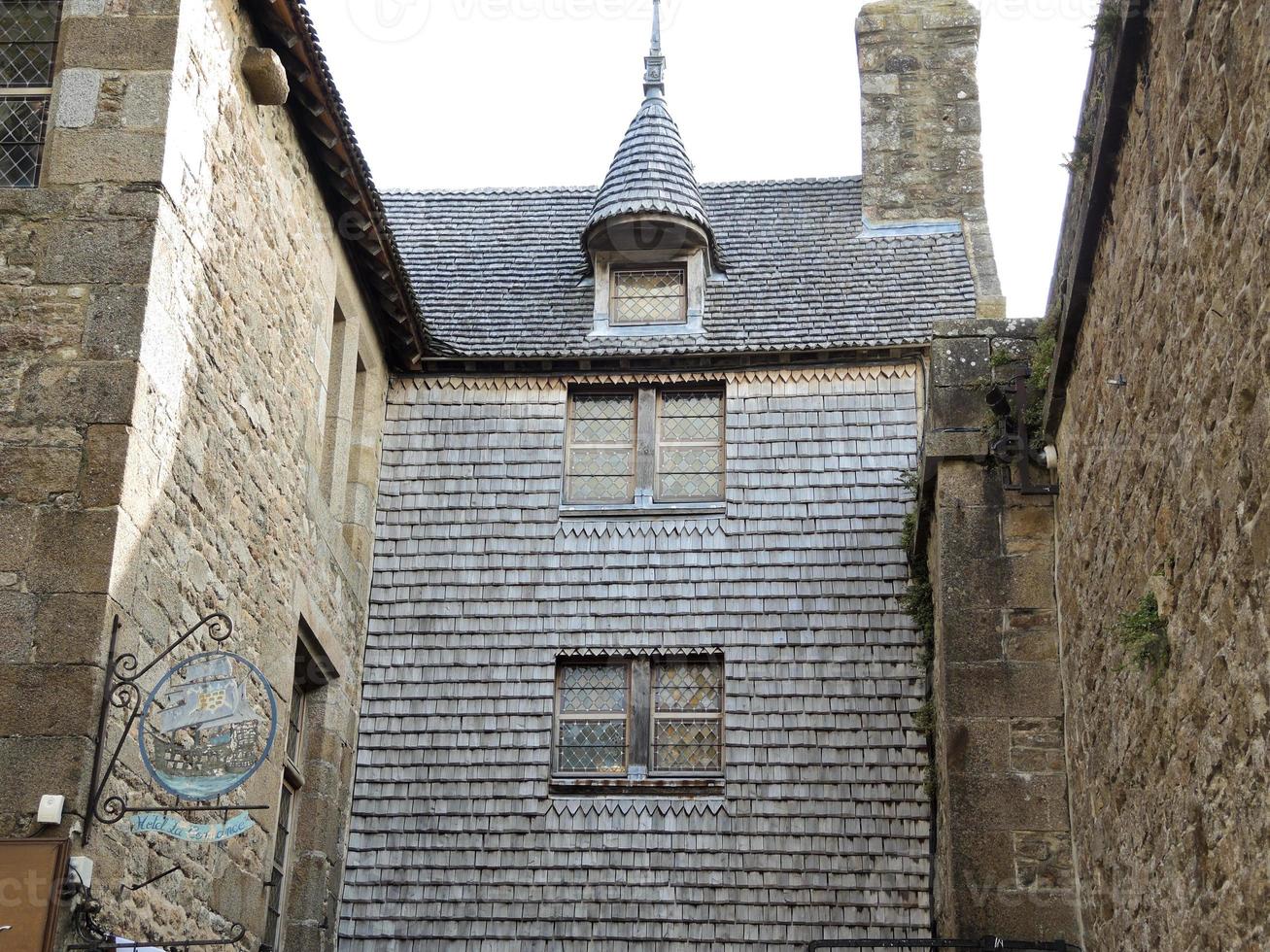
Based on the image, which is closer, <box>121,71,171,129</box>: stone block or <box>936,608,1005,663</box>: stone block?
<box>121,71,171,129</box>: stone block

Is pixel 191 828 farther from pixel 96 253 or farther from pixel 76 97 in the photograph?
pixel 76 97

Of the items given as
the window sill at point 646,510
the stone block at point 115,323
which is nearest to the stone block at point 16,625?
the stone block at point 115,323

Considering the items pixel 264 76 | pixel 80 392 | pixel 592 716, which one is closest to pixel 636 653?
pixel 592 716

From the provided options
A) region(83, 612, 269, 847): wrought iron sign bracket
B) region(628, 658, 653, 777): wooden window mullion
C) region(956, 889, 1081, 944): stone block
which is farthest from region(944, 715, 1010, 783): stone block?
region(83, 612, 269, 847): wrought iron sign bracket

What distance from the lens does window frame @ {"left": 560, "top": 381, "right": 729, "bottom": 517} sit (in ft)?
42.6

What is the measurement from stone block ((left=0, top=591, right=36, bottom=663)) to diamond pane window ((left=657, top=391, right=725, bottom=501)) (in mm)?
A: 6245

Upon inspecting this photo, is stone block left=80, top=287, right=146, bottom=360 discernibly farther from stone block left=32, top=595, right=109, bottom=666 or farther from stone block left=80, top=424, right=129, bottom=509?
stone block left=32, top=595, right=109, bottom=666

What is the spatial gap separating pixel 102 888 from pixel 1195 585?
4673mm

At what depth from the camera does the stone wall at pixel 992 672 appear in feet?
30.8

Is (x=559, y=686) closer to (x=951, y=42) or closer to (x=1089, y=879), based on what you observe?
(x=1089, y=879)

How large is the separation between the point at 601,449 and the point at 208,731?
6.26 meters

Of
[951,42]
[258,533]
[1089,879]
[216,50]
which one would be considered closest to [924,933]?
[1089,879]

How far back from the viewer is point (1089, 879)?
8.77 m

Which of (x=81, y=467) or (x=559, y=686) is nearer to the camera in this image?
(x=81, y=467)
